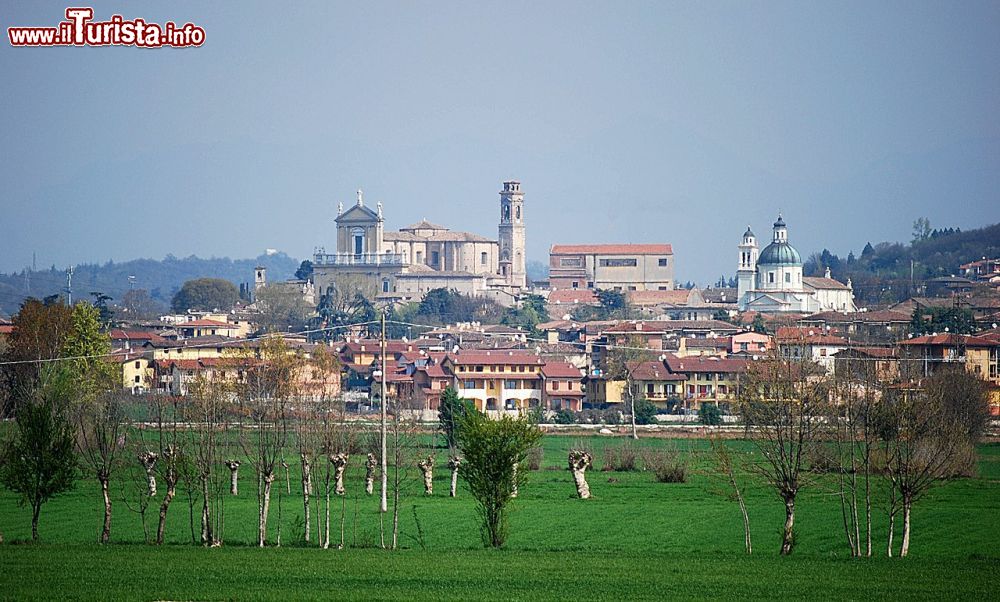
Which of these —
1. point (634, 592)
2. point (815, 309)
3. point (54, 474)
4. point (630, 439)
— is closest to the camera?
point (634, 592)

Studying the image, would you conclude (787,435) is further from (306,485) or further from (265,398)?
(265,398)

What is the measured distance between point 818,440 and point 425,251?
108m

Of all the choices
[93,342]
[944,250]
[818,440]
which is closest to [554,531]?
[818,440]

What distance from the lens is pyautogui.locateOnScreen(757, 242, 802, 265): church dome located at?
373ft

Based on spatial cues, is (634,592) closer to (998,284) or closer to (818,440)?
(818,440)

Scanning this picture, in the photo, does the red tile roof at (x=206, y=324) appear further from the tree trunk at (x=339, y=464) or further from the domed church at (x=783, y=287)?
the tree trunk at (x=339, y=464)

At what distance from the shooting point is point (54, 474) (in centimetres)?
2266

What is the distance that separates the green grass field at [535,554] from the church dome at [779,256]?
84063mm

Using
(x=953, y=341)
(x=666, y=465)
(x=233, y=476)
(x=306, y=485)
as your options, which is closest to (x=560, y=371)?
(x=953, y=341)

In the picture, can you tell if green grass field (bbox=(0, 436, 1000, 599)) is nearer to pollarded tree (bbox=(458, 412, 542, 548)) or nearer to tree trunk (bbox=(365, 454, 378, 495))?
pollarded tree (bbox=(458, 412, 542, 548))

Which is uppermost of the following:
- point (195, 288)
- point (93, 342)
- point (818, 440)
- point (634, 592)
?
point (195, 288)

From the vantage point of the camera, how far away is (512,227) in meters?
144

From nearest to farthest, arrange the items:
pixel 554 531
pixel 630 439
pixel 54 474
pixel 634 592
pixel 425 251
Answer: pixel 634 592
pixel 54 474
pixel 554 531
pixel 630 439
pixel 425 251

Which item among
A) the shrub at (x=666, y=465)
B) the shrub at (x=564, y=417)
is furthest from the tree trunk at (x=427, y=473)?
the shrub at (x=564, y=417)
